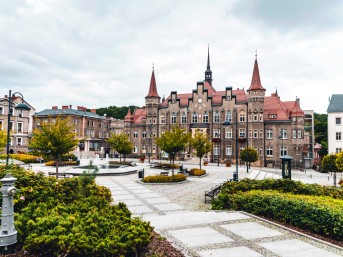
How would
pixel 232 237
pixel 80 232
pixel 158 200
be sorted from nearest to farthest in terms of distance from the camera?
pixel 80 232 → pixel 232 237 → pixel 158 200

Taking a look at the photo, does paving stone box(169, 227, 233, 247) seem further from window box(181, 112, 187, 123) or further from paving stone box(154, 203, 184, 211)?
window box(181, 112, 187, 123)

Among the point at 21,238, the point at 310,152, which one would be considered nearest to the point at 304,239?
the point at 21,238

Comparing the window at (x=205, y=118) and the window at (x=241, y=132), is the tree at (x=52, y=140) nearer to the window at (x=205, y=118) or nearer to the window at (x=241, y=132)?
the window at (x=205, y=118)

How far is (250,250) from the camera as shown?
24.4 feet

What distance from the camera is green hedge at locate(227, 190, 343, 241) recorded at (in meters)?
8.67

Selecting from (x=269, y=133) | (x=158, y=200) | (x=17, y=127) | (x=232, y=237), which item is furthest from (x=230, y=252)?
(x=17, y=127)

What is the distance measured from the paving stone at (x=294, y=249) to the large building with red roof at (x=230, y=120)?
4009cm

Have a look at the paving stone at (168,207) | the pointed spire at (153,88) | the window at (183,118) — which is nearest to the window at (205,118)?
the window at (183,118)

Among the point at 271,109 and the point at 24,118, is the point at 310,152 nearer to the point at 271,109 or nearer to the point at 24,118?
the point at 271,109

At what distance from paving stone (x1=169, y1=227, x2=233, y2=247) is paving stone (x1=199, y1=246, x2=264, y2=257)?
22.2 inches

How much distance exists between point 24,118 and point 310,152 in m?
68.2

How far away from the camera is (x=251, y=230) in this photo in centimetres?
920

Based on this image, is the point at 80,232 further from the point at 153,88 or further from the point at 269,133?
the point at 153,88

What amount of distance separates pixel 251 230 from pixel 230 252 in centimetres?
229
